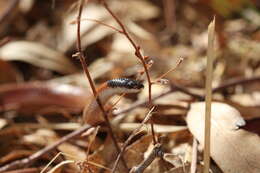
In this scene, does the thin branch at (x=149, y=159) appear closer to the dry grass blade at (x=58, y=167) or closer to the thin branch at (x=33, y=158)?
the dry grass blade at (x=58, y=167)

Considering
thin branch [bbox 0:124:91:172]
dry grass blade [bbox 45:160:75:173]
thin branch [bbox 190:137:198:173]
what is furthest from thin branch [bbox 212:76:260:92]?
dry grass blade [bbox 45:160:75:173]

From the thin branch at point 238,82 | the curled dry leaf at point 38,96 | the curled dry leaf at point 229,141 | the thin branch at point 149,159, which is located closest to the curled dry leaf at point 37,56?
the curled dry leaf at point 38,96

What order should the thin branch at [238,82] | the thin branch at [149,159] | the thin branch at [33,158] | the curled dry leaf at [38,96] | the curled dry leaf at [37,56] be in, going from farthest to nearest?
1. the curled dry leaf at [37,56]
2. the curled dry leaf at [38,96]
3. the thin branch at [238,82]
4. the thin branch at [33,158]
5. the thin branch at [149,159]

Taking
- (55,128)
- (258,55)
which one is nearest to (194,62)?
(258,55)

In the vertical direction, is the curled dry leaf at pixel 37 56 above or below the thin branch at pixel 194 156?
above

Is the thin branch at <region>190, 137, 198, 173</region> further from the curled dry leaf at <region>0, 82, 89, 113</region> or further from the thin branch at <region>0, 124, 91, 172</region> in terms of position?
the curled dry leaf at <region>0, 82, 89, 113</region>

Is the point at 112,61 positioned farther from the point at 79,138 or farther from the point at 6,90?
the point at 79,138
